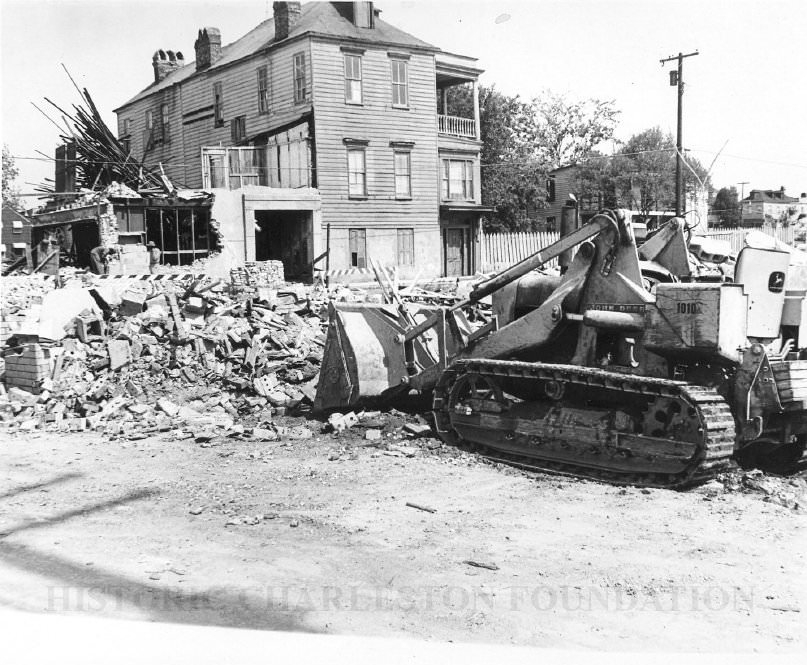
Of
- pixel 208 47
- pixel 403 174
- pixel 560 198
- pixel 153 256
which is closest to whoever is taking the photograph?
pixel 153 256

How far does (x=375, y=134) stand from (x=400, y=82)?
2.24m

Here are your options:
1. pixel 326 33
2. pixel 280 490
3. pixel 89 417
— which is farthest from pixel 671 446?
pixel 326 33

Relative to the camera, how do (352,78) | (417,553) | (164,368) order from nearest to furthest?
(417,553) < (164,368) < (352,78)

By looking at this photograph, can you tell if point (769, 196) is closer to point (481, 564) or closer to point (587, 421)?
point (587, 421)

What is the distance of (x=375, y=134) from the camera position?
30.9 metres

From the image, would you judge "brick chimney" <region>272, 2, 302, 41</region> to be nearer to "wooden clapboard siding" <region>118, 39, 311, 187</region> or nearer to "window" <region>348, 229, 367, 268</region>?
"wooden clapboard siding" <region>118, 39, 311, 187</region>

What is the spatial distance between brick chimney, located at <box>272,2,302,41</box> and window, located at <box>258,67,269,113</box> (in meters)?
1.44

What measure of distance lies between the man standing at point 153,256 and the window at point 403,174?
33.5ft

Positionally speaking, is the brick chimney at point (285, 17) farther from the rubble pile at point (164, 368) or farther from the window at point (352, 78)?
the rubble pile at point (164, 368)

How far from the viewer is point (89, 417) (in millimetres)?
11156

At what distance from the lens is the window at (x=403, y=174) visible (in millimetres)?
31828

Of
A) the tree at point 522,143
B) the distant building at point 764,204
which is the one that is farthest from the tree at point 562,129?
the distant building at point 764,204

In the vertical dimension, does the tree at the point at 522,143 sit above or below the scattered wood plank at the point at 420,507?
above

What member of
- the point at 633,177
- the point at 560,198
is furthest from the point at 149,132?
the point at 633,177
